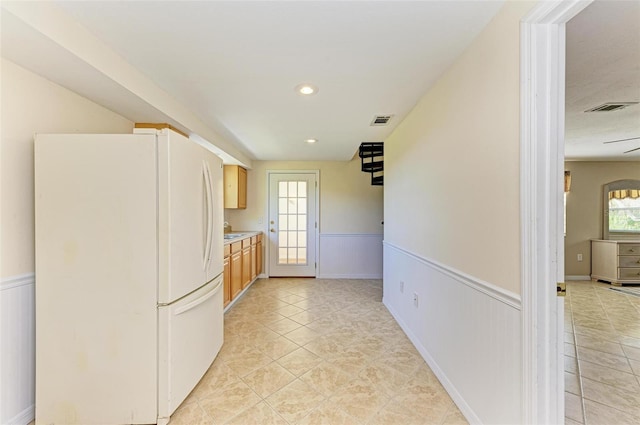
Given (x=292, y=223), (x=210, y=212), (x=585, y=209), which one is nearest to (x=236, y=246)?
(x=292, y=223)

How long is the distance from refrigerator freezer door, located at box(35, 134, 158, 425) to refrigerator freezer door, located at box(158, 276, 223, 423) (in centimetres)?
7

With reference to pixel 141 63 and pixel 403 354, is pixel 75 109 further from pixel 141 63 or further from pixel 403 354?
pixel 403 354

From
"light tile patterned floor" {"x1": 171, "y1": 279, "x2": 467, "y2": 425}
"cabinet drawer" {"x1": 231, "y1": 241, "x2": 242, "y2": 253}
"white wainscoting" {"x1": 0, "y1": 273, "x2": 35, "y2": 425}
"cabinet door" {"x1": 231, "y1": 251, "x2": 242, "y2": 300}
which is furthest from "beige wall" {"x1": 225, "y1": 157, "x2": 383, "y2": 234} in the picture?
"white wainscoting" {"x1": 0, "y1": 273, "x2": 35, "y2": 425}

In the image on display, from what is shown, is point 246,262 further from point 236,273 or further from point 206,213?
point 206,213

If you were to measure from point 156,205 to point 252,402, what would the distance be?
4.58ft

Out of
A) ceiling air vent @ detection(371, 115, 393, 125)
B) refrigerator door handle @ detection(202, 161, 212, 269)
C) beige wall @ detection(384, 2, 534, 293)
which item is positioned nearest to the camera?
beige wall @ detection(384, 2, 534, 293)

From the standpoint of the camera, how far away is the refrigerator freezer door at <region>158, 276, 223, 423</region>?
155cm

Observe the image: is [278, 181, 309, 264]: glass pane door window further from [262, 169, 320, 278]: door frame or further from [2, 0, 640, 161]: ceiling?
[2, 0, 640, 161]: ceiling

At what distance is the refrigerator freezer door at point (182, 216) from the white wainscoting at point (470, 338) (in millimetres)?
1733

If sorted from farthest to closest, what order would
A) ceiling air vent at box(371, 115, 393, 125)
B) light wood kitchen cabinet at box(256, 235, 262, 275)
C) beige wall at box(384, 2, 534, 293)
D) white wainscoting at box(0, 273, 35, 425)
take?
1. light wood kitchen cabinet at box(256, 235, 262, 275)
2. ceiling air vent at box(371, 115, 393, 125)
3. white wainscoting at box(0, 273, 35, 425)
4. beige wall at box(384, 2, 534, 293)

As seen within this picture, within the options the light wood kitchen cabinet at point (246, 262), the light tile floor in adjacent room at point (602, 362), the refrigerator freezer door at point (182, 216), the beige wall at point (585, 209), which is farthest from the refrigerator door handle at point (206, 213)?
the beige wall at point (585, 209)

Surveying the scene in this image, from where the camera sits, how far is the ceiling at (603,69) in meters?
1.30

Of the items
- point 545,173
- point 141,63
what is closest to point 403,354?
point 545,173

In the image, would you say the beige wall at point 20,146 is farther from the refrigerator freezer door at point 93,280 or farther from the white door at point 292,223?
the white door at point 292,223
